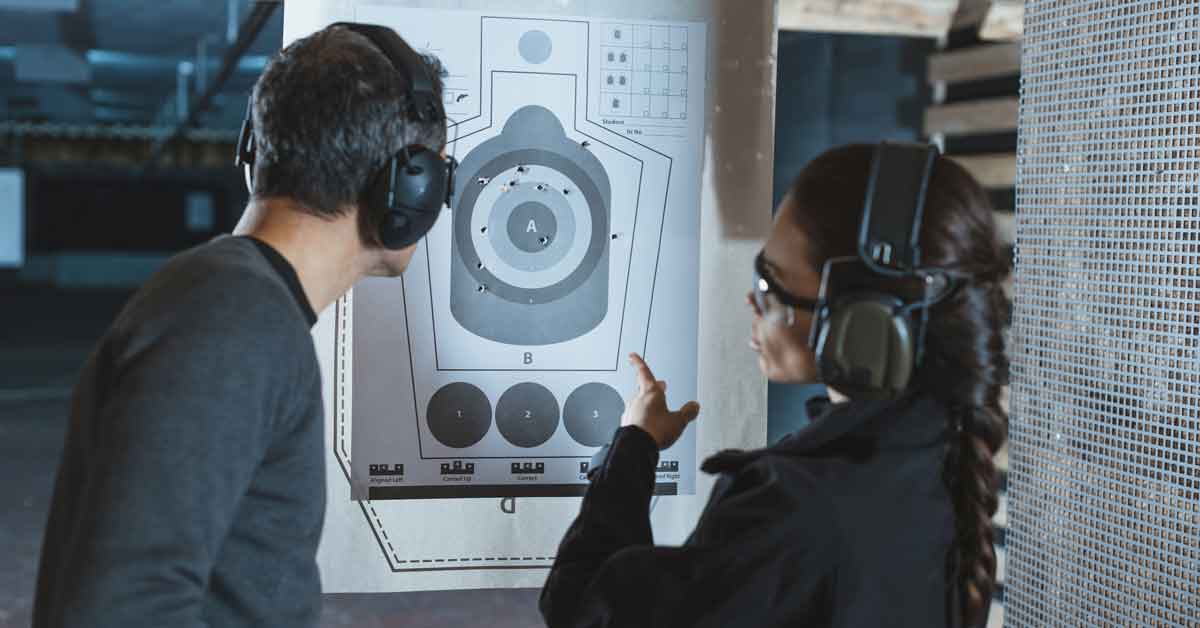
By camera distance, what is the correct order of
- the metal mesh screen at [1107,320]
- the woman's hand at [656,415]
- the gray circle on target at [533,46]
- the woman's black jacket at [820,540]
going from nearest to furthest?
the woman's black jacket at [820,540] < the woman's hand at [656,415] < the metal mesh screen at [1107,320] < the gray circle on target at [533,46]

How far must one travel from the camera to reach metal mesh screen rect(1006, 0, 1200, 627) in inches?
55.0

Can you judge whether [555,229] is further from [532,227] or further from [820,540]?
[820,540]

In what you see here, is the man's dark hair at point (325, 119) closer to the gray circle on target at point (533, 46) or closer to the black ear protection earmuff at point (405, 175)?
the black ear protection earmuff at point (405, 175)

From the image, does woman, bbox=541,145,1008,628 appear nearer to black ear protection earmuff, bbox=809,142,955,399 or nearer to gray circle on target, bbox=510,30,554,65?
black ear protection earmuff, bbox=809,142,955,399

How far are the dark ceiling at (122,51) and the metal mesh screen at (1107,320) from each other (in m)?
4.77

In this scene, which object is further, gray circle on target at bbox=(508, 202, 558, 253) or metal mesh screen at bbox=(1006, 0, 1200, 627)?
gray circle on target at bbox=(508, 202, 558, 253)

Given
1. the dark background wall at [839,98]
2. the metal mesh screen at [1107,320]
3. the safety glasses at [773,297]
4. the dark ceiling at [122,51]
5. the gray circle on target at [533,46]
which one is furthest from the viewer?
the dark ceiling at [122,51]

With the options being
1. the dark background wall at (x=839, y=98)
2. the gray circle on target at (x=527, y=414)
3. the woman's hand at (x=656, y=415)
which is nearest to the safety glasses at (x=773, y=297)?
the woman's hand at (x=656, y=415)

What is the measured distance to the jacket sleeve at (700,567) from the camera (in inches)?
36.6

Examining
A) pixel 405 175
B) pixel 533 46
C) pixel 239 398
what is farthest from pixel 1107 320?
pixel 239 398

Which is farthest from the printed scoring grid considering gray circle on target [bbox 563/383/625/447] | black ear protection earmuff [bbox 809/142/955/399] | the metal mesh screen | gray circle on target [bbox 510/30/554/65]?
black ear protection earmuff [bbox 809/142/955/399]

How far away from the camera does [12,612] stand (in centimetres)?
261

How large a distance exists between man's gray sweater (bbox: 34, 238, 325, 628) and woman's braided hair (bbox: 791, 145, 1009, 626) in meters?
0.49

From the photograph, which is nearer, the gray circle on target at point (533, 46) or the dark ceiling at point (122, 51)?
the gray circle on target at point (533, 46)
